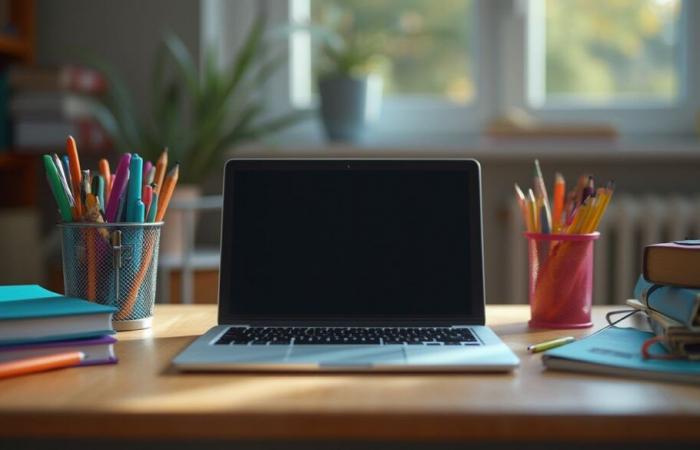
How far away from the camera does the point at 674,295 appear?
91 centimetres

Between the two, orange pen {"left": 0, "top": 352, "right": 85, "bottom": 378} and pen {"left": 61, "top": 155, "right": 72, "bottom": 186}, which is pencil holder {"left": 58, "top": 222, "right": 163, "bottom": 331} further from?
orange pen {"left": 0, "top": 352, "right": 85, "bottom": 378}

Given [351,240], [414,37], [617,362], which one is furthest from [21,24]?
[617,362]

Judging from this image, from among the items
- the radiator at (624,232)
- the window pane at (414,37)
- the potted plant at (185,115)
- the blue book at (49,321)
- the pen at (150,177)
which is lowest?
the radiator at (624,232)

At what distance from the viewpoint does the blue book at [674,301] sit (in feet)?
2.81

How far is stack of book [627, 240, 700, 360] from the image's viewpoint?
86 cm

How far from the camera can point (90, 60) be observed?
2.65 meters

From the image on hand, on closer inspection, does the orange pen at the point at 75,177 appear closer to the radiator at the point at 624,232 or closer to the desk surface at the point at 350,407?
the desk surface at the point at 350,407

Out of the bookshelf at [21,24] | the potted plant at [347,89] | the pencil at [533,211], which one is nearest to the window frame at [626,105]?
the potted plant at [347,89]

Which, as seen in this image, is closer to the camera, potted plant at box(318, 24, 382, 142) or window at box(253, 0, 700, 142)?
potted plant at box(318, 24, 382, 142)

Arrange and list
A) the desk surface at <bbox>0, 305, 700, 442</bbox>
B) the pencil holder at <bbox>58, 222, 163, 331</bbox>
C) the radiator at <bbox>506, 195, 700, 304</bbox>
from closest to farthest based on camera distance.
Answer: the desk surface at <bbox>0, 305, 700, 442</bbox>
the pencil holder at <bbox>58, 222, 163, 331</bbox>
the radiator at <bbox>506, 195, 700, 304</bbox>

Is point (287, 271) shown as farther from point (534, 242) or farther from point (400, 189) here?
point (534, 242)

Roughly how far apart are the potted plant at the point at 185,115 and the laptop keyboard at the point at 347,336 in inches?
54.8

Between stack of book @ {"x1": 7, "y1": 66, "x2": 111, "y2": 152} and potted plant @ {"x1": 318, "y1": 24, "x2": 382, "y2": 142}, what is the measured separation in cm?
68

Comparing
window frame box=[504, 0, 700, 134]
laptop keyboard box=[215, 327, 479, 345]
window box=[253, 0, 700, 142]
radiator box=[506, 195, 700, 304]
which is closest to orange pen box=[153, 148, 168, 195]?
laptop keyboard box=[215, 327, 479, 345]
